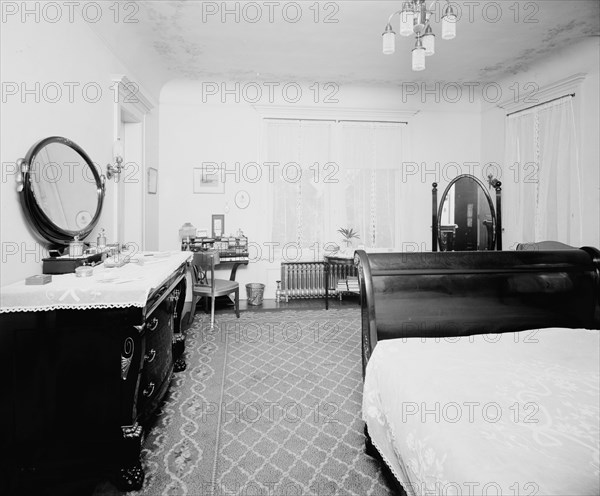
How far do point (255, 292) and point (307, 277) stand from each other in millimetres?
962

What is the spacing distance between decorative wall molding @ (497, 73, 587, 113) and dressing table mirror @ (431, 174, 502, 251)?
120 cm

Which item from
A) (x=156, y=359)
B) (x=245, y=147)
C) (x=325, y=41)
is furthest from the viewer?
(x=245, y=147)

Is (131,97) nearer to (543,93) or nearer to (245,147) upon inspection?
(245,147)

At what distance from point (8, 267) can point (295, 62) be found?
4309 millimetres

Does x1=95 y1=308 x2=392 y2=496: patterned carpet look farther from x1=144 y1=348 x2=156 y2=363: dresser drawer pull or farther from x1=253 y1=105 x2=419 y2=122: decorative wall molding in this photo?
x1=253 y1=105 x2=419 y2=122: decorative wall molding

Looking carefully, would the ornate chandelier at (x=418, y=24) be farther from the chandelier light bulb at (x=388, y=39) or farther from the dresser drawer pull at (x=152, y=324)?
the dresser drawer pull at (x=152, y=324)

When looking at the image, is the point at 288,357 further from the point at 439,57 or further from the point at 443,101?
the point at 443,101

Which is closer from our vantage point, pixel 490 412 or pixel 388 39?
pixel 490 412

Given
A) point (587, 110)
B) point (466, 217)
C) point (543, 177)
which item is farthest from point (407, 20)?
point (466, 217)

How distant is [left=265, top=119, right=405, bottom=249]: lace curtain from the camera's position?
20.2 ft

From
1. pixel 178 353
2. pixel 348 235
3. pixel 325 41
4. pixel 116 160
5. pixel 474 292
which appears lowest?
pixel 178 353

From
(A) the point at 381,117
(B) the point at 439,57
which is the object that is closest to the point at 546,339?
(B) the point at 439,57

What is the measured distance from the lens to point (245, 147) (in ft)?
19.9

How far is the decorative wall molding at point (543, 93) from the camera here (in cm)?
472
